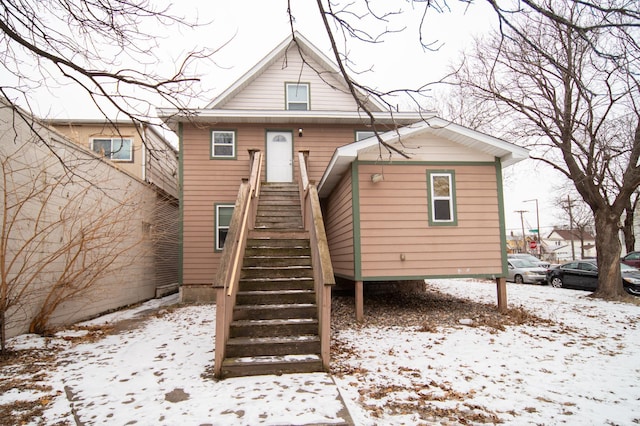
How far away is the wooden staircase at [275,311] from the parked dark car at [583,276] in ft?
38.5

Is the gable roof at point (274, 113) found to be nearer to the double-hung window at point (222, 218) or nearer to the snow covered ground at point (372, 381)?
the double-hung window at point (222, 218)

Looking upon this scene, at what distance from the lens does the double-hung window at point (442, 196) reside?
8.23m

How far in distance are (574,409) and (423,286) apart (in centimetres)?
895

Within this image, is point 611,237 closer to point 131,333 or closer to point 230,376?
point 230,376

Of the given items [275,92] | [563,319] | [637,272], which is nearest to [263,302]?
[563,319]

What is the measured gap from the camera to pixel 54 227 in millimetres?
7176

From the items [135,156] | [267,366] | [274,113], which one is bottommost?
[267,366]

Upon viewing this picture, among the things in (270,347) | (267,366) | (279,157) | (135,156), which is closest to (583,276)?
(279,157)

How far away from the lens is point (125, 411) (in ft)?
12.0

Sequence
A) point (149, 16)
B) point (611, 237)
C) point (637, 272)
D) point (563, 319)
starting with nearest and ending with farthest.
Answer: point (149, 16) → point (563, 319) → point (611, 237) → point (637, 272)

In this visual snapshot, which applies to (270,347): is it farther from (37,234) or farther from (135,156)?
(135,156)

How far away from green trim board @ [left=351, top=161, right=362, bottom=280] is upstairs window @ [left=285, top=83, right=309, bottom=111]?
218 inches

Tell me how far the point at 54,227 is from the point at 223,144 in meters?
5.52

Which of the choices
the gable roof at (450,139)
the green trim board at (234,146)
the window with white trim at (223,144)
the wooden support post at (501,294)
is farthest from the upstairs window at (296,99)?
the wooden support post at (501,294)
